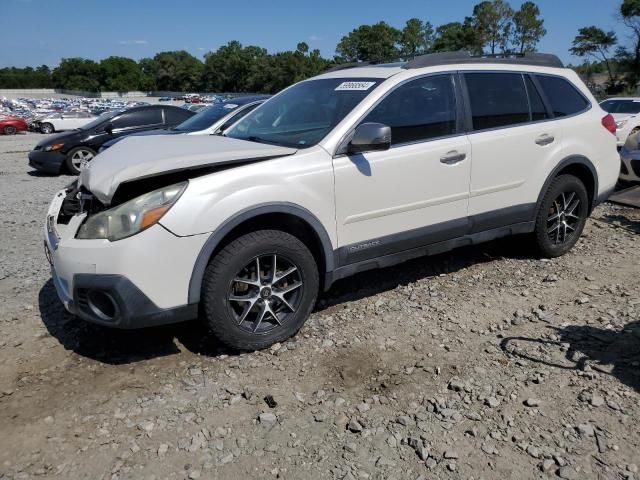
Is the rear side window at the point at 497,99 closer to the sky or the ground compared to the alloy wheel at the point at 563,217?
closer to the sky

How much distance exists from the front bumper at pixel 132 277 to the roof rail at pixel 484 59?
2.27 m

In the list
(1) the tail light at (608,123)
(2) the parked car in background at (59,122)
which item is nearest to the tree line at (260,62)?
(2) the parked car in background at (59,122)

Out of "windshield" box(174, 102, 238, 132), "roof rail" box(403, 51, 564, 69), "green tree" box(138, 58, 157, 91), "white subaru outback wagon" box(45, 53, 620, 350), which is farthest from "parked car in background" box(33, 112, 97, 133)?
"green tree" box(138, 58, 157, 91)

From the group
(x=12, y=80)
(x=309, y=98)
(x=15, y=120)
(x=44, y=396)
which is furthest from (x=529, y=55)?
(x=12, y=80)

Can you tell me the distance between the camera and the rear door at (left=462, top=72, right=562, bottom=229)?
167 inches

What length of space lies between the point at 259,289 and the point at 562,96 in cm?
346

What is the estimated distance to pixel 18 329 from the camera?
3775mm

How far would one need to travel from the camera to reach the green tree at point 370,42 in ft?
336

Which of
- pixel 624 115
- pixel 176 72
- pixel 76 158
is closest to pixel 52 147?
pixel 76 158

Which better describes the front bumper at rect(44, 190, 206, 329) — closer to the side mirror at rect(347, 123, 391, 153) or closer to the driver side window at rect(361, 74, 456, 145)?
the side mirror at rect(347, 123, 391, 153)

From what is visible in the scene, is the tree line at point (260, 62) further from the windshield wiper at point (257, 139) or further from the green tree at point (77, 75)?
the windshield wiper at point (257, 139)

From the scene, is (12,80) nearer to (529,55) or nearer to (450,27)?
(450,27)

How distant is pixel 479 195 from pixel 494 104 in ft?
2.61

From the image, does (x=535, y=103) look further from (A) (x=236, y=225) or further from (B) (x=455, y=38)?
(B) (x=455, y=38)
